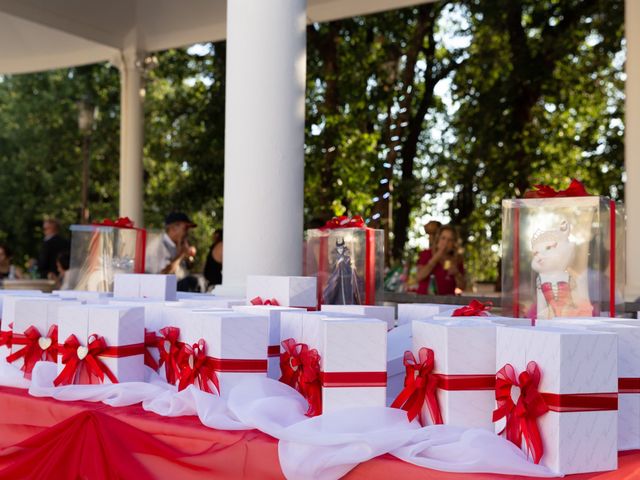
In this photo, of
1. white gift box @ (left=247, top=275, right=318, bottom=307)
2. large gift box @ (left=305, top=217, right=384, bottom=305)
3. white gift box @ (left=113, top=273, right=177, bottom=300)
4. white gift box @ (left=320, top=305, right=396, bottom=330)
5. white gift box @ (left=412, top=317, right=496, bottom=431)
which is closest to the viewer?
white gift box @ (left=412, top=317, right=496, bottom=431)

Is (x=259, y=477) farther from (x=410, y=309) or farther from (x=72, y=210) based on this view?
(x=72, y=210)

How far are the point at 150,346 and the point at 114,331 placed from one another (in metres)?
0.18

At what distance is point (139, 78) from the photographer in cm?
1037

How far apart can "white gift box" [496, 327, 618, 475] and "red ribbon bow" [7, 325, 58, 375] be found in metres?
1.55

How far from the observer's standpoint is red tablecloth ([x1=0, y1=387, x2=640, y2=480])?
5.34ft

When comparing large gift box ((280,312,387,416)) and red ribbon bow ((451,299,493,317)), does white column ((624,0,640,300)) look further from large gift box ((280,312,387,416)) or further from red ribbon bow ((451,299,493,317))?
large gift box ((280,312,387,416))

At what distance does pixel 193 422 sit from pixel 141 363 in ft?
1.43

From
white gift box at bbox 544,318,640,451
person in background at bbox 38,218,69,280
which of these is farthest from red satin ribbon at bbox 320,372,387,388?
person in background at bbox 38,218,69,280

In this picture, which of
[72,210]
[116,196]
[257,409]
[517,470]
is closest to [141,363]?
[257,409]

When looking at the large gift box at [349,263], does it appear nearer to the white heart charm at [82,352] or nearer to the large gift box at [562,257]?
the large gift box at [562,257]

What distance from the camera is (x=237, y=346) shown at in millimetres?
2057

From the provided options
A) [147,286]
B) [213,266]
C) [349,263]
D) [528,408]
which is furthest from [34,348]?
[213,266]

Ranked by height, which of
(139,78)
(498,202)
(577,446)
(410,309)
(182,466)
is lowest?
(182,466)

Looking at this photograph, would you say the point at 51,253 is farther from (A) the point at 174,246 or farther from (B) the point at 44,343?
(B) the point at 44,343
